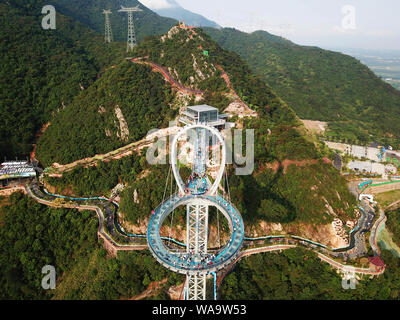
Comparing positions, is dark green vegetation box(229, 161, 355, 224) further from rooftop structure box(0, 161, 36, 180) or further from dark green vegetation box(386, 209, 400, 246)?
rooftop structure box(0, 161, 36, 180)

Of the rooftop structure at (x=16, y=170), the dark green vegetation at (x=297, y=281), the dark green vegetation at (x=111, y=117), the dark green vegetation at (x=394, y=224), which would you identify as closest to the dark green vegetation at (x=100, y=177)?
the dark green vegetation at (x=111, y=117)

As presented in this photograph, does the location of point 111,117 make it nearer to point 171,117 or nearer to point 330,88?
point 171,117

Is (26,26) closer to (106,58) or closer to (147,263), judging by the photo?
(106,58)

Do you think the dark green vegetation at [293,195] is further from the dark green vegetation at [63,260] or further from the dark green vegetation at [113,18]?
the dark green vegetation at [113,18]

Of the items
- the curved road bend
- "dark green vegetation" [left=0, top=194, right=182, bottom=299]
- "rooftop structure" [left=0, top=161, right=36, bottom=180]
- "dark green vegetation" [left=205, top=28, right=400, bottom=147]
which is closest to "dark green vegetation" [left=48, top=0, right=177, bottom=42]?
"dark green vegetation" [left=205, top=28, right=400, bottom=147]

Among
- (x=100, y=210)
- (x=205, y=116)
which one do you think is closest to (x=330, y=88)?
(x=205, y=116)
